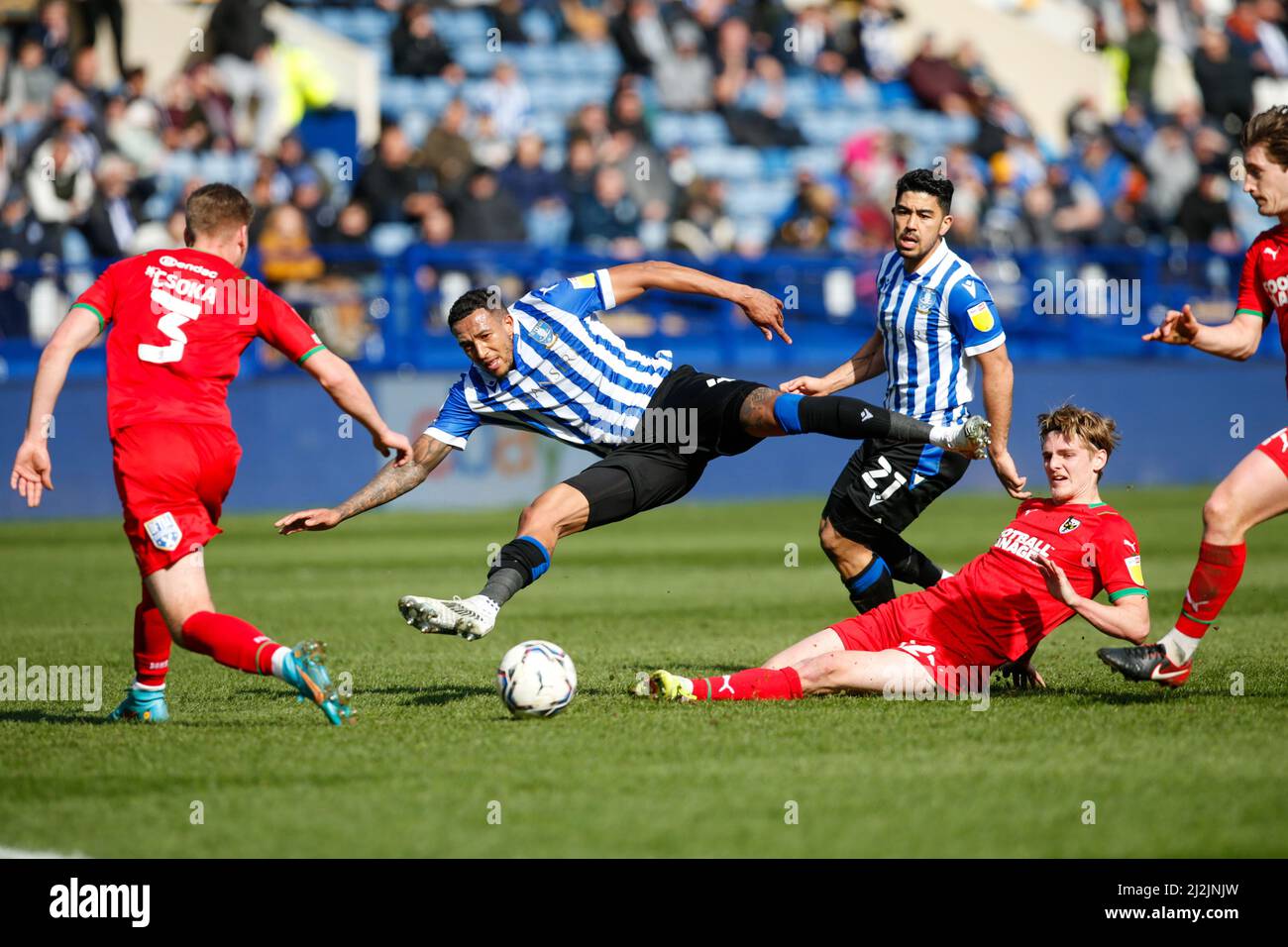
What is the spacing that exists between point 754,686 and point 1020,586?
117 centimetres

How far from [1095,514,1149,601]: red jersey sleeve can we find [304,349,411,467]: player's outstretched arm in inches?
109

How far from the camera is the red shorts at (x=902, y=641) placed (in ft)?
22.7

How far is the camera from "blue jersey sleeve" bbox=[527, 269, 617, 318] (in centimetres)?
777

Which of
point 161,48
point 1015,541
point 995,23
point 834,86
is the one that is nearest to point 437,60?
point 161,48

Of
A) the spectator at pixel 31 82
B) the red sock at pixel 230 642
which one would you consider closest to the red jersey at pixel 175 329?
the red sock at pixel 230 642

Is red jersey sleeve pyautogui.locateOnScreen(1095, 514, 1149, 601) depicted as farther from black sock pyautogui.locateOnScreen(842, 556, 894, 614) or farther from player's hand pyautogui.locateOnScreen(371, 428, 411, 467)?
player's hand pyautogui.locateOnScreen(371, 428, 411, 467)

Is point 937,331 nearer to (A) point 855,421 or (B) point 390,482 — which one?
(A) point 855,421

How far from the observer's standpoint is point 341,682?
7812 millimetres

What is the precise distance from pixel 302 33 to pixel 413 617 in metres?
17.2

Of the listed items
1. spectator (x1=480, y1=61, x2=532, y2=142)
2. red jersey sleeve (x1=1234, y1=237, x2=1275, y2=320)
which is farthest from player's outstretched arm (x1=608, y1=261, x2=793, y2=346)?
spectator (x1=480, y1=61, x2=532, y2=142)

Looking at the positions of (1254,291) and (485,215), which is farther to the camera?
(485,215)

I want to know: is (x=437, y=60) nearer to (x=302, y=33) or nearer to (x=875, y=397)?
(x=302, y=33)

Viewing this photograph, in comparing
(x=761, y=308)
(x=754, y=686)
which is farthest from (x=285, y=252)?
(x=754, y=686)

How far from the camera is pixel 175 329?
649cm
